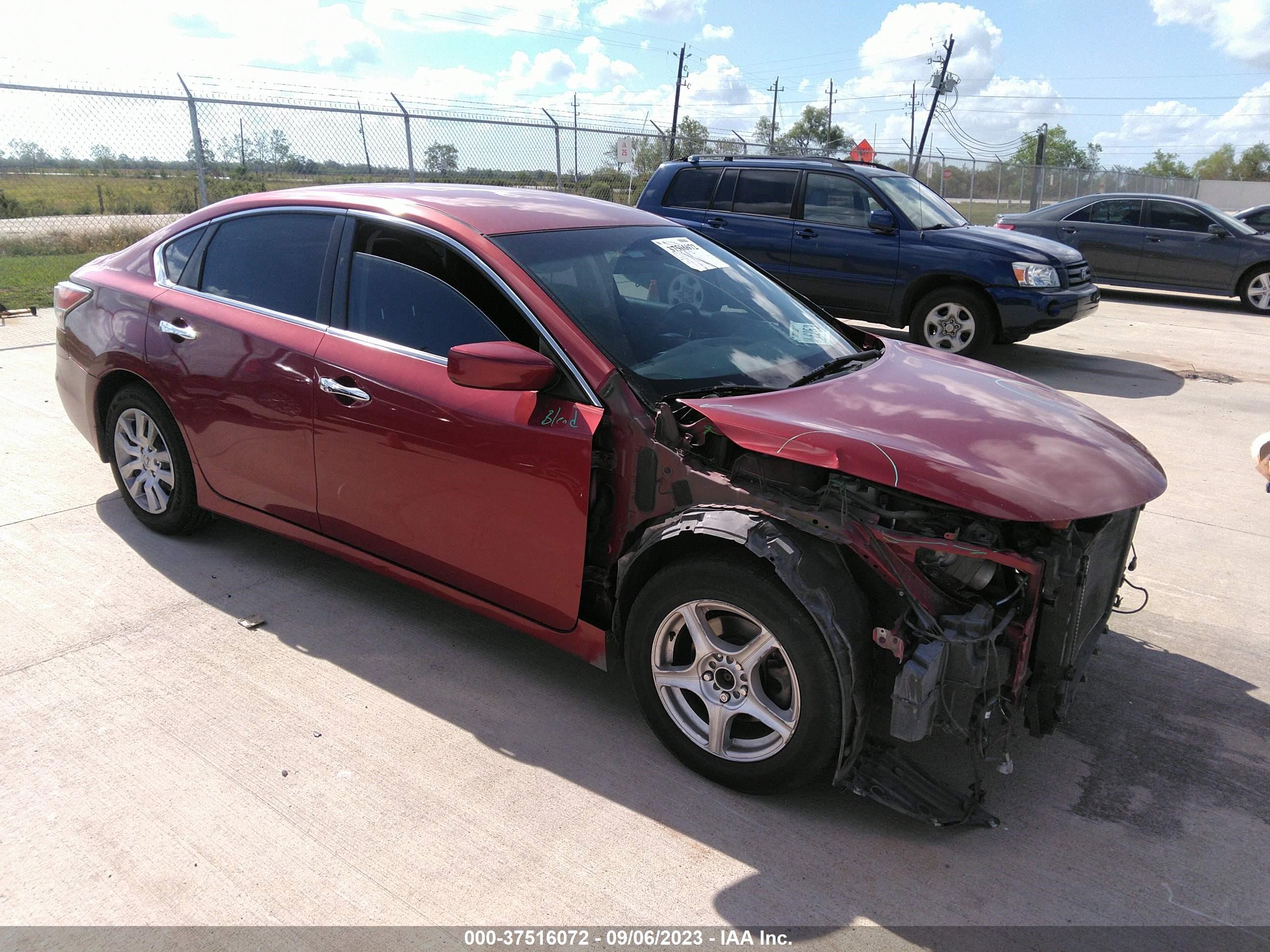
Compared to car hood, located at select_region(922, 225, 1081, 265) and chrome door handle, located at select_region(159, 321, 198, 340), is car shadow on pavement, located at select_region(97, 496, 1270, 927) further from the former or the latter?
car hood, located at select_region(922, 225, 1081, 265)

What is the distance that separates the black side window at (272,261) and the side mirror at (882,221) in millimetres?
6725

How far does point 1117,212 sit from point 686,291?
1309 cm

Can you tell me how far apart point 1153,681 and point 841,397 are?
176 centimetres

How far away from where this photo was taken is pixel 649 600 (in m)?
2.92

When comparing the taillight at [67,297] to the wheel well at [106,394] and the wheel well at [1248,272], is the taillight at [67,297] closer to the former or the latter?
the wheel well at [106,394]

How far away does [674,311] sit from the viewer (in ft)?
11.7

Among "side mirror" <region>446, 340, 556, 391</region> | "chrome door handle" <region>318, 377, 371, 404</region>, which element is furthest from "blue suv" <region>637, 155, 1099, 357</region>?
"side mirror" <region>446, 340, 556, 391</region>

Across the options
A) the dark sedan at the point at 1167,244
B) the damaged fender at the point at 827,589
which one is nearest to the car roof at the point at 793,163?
the dark sedan at the point at 1167,244

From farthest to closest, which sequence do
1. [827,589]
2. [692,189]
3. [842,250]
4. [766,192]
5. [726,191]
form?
[692,189] < [726,191] < [766,192] < [842,250] < [827,589]

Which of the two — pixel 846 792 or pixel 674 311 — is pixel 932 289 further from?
pixel 846 792

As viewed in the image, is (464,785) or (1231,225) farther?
(1231,225)

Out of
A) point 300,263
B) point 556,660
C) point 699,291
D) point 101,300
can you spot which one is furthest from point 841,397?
point 101,300

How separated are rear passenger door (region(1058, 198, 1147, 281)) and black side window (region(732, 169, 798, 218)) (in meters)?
6.50

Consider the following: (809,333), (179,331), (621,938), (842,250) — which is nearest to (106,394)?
(179,331)
